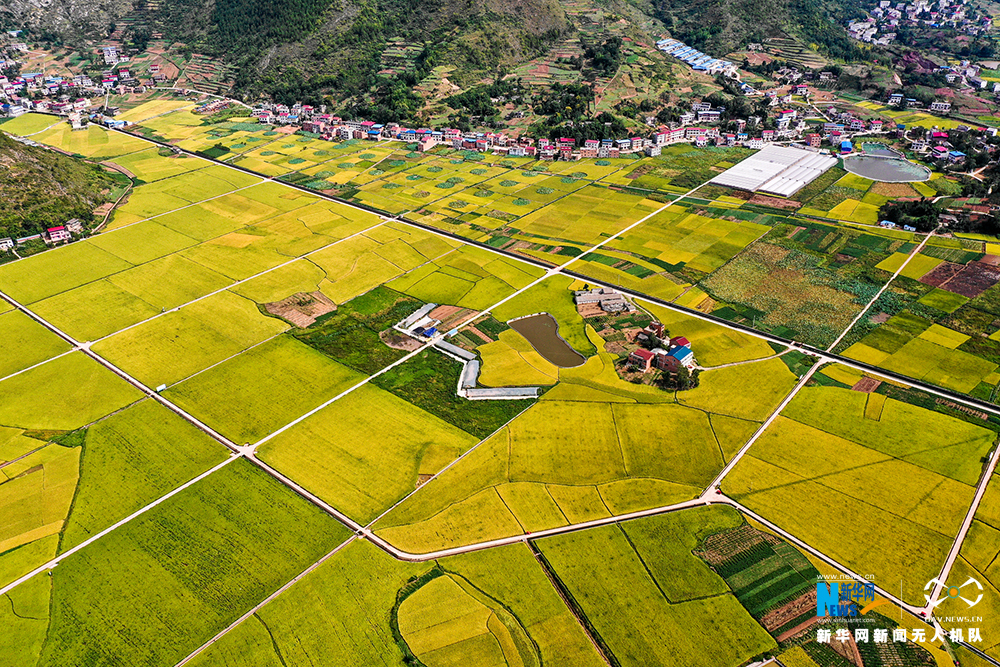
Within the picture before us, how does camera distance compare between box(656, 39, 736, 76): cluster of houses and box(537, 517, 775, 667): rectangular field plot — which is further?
box(656, 39, 736, 76): cluster of houses

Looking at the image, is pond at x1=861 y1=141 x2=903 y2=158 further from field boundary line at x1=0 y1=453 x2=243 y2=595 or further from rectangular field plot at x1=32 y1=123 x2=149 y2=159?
rectangular field plot at x1=32 y1=123 x2=149 y2=159

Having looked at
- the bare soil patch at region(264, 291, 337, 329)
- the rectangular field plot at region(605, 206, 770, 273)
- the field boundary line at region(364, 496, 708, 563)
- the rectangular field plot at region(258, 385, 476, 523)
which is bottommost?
the field boundary line at region(364, 496, 708, 563)

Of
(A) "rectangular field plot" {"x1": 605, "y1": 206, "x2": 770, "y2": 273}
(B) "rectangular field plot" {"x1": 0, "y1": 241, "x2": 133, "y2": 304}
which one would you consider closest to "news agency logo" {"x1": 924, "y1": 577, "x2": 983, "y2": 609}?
(A) "rectangular field plot" {"x1": 605, "y1": 206, "x2": 770, "y2": 273}

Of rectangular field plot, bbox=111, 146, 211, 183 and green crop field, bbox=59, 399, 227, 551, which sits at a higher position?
rectangular field plot, bbox=111, 146, 211, 183

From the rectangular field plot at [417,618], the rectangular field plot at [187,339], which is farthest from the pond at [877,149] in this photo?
the rectangular field plot at [417,618]

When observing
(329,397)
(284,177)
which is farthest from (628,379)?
(284,177)

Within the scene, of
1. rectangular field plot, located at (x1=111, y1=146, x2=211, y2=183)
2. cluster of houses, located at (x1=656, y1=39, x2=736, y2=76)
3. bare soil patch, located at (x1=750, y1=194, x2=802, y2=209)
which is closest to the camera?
bare soil patch, located at (x1=750, y1=194, x2=802, y2=209)
